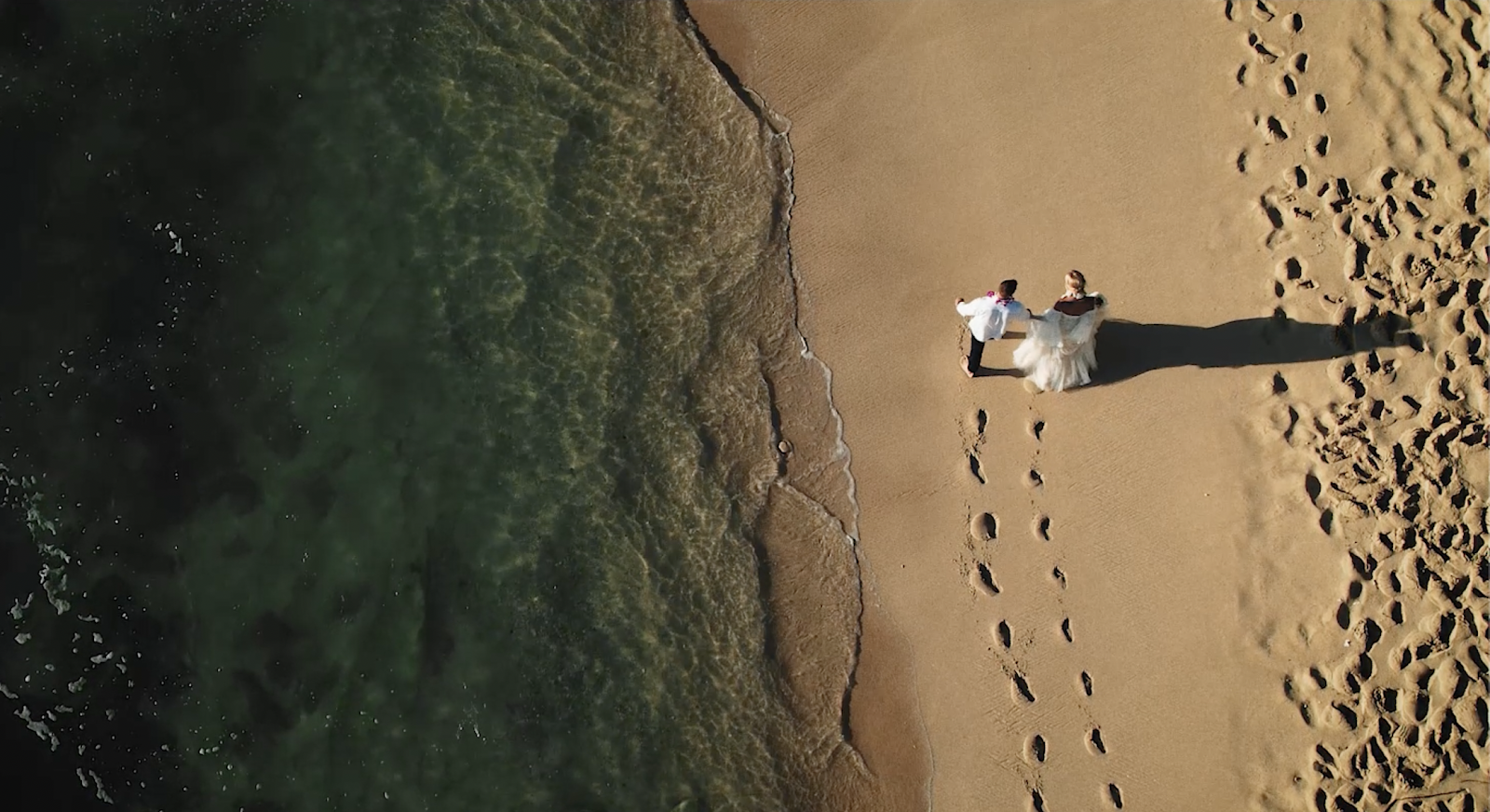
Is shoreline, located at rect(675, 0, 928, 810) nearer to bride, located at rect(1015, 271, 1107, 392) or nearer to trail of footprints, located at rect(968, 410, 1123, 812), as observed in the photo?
trail of footprints, located at rect(968, 410, 1123, 812)

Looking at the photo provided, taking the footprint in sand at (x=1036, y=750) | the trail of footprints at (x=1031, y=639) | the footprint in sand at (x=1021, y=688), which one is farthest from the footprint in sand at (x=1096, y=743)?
the footprint in sand at (x=1021, y=688)

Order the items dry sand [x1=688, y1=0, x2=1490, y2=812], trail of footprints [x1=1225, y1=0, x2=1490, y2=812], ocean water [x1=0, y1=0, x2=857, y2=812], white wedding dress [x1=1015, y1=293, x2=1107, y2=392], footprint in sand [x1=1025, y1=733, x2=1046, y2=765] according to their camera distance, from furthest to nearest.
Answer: ocean water [x1=0, y1=0, x2=857, y2=812]
footprint in sand [x1=1025, y1=733, x2=1046, y2=765]
white wedding dress [x1=1015, y1=293, x2=1107, y2=392]
dry sand [x1=688, y1=0, x2=1490, y2=812]
trail of footprints [x1=1225, y1=0, x2=1490, y2=812]

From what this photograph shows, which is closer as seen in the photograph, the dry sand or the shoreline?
the dry sand

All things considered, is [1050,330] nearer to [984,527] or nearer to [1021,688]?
[984,527]

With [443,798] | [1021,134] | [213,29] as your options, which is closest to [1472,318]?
[1021,134]

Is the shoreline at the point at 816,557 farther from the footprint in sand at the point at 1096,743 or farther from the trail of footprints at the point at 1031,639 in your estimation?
the footprint in sand at the point at 1096,743

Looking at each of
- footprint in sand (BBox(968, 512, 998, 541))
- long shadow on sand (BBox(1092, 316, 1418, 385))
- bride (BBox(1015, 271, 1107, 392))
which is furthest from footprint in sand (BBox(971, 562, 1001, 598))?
long shadow on sand (BBox(1092, 316, 1418, 385))

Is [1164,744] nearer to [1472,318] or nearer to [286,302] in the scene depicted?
[1472,318]
